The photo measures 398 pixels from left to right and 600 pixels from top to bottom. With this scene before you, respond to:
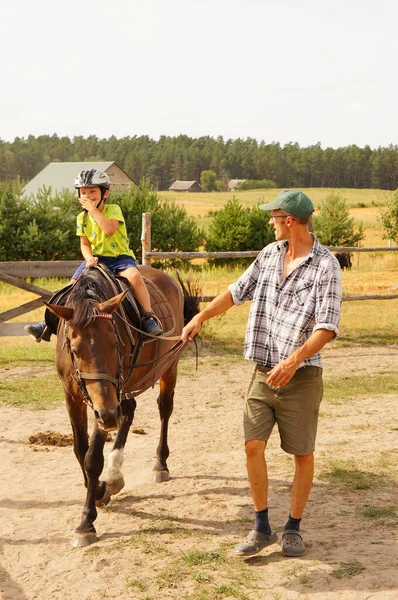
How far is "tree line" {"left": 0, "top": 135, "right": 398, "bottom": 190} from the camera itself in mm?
120875

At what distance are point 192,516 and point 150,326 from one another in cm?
147

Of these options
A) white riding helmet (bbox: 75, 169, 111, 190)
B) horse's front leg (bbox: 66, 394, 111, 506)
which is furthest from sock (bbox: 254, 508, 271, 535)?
white riding helmet (bbox: 75, 169, 111, 190)

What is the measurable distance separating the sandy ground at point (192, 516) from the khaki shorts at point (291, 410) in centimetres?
74

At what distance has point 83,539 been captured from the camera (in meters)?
4.50

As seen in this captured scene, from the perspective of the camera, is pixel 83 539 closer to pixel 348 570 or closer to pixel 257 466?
pixel 257 466

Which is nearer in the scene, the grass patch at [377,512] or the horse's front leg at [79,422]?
the grass patch at [377,512]

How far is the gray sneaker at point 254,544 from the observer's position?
4070 mm

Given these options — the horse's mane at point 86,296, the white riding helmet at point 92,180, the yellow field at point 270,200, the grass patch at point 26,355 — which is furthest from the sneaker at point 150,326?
the yellow field at point 270,200

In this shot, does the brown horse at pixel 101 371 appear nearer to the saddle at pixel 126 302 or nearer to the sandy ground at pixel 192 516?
the saddle at pixel 126 302

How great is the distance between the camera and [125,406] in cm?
574

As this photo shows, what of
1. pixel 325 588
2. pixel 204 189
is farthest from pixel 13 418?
pixel 204 189

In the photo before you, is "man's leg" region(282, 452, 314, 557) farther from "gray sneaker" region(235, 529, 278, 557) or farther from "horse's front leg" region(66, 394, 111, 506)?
"horse's front leg" region(66, 394, 111, 506)

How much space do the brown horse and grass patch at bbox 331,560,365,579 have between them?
60.7 inches

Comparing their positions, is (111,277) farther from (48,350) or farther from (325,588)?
(48,350)
